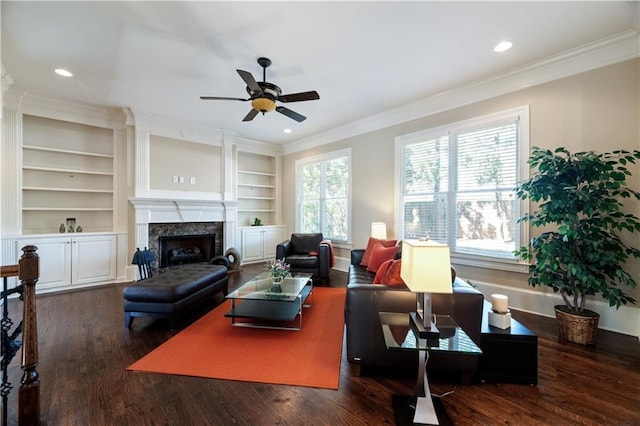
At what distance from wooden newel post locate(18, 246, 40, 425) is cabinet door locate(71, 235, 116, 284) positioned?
350 cm

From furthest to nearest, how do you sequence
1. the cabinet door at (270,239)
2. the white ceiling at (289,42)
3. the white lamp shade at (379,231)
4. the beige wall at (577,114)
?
the cabinet door at (270,239), the white lamp shade at (379,231), the beige wall at (577,114), the white ceiling at (289,42)

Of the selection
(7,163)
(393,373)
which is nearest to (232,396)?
(393,373)

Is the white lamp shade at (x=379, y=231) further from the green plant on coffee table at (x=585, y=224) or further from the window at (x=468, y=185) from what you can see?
the green plant on coffee table at (x=585, y=224)

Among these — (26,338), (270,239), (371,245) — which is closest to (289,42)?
(371,245)

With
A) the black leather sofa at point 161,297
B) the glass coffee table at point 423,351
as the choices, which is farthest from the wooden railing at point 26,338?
the glass coffee table at point 423,351

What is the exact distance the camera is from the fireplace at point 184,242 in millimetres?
5230

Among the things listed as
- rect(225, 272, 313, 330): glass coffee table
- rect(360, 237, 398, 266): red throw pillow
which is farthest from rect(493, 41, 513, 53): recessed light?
rect(225, 272, 313, 330): glass coffee table

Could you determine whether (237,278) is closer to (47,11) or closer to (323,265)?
(323,265)

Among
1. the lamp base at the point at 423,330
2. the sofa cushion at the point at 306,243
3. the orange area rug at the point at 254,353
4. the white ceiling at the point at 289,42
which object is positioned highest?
the white ceiling at the point at 289,42

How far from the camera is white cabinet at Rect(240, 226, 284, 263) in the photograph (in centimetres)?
645

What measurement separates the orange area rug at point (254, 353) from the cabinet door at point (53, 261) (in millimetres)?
2871

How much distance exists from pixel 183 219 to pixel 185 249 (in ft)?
2.19

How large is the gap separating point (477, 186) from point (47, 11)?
4.99 meters

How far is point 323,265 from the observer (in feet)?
15.4
